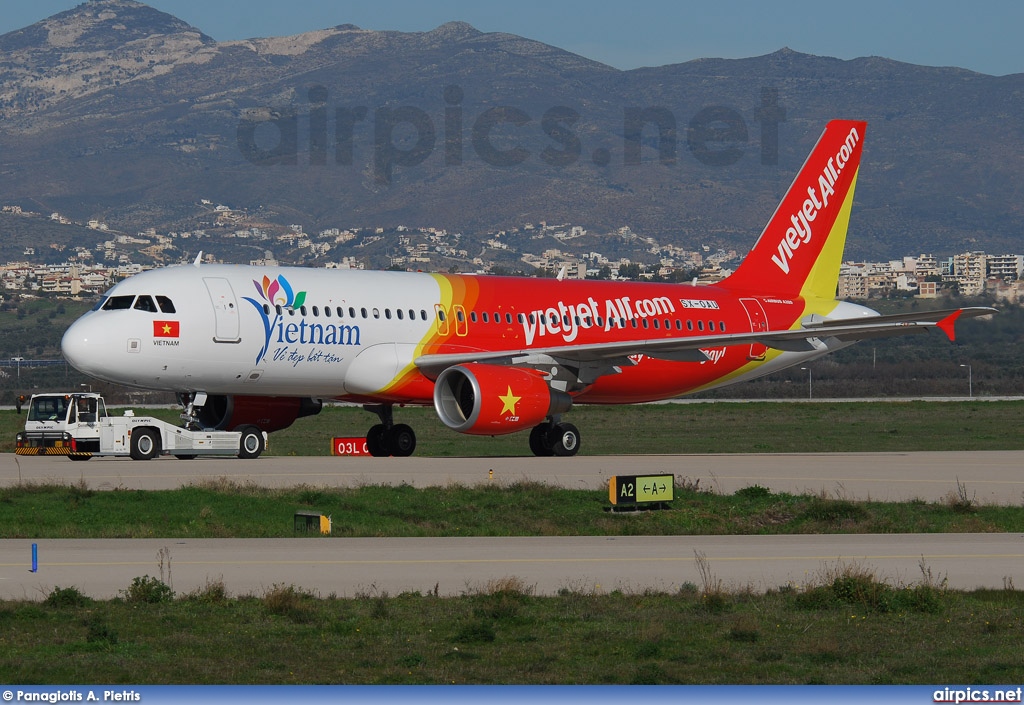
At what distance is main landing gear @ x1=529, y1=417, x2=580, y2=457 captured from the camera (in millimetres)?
43500

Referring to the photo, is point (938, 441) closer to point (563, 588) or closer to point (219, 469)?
point (219, 469)

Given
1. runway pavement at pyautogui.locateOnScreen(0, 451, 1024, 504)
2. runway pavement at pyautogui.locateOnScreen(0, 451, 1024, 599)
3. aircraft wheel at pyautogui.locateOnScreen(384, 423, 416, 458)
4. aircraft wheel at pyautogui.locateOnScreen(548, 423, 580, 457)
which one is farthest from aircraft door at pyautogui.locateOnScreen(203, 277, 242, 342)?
aircraft wheel at pyautogui.locateOnScreen(548, 423, 580, 457)

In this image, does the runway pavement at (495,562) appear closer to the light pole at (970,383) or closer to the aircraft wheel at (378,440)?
the aircraft wheel at (378,440)

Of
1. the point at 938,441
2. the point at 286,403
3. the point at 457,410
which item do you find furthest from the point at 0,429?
the point at 938,441

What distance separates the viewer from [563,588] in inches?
747

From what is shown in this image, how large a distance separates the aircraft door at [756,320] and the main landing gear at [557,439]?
7.50 m

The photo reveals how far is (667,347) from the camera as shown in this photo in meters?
41.8

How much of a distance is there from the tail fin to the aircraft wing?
7214 millimetres

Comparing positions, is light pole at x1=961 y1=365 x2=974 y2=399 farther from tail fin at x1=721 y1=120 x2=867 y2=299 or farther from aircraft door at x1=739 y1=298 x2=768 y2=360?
aircraft door at x1=739 y1=298 x2=768 y2=360

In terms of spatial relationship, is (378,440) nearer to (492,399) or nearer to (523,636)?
(492,399)

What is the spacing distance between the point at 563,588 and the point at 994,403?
73336 millimetres

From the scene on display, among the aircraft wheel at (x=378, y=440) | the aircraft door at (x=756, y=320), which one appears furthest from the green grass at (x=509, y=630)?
the aircraft door at (x=756, y=320)

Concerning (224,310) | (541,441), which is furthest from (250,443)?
(541,441)

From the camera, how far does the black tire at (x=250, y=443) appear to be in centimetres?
4191
